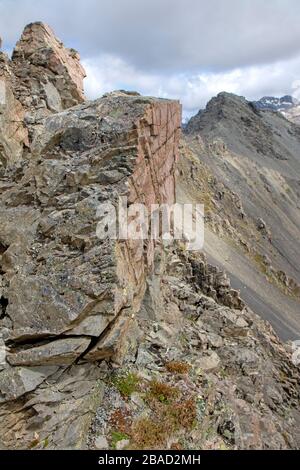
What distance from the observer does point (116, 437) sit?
42.3 feet

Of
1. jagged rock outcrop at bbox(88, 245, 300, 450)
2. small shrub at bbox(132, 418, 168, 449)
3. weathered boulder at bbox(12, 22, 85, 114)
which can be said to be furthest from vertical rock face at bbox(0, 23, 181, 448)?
weathered boulder at bbox(12, 22, 85, 114)

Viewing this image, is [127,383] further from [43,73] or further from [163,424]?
[43,73]

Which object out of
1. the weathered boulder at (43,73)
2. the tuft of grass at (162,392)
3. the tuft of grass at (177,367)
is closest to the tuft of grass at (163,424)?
the tuft of grass at (162,392)

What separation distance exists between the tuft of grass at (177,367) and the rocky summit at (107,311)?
0.16 feet

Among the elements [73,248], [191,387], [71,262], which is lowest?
[191,387]

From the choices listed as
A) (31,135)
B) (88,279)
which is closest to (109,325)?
(88,279)

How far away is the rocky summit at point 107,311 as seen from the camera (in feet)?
43.9

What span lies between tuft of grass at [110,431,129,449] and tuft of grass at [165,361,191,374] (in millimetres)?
3352

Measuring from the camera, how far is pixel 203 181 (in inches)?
2761

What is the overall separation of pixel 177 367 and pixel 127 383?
2284 mm

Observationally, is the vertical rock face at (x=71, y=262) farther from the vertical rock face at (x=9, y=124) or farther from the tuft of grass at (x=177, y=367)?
the vertical rock face at (x=9, y=124)

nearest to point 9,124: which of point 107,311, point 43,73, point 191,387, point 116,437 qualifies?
point 43,73

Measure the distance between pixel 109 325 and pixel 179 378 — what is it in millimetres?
3439
